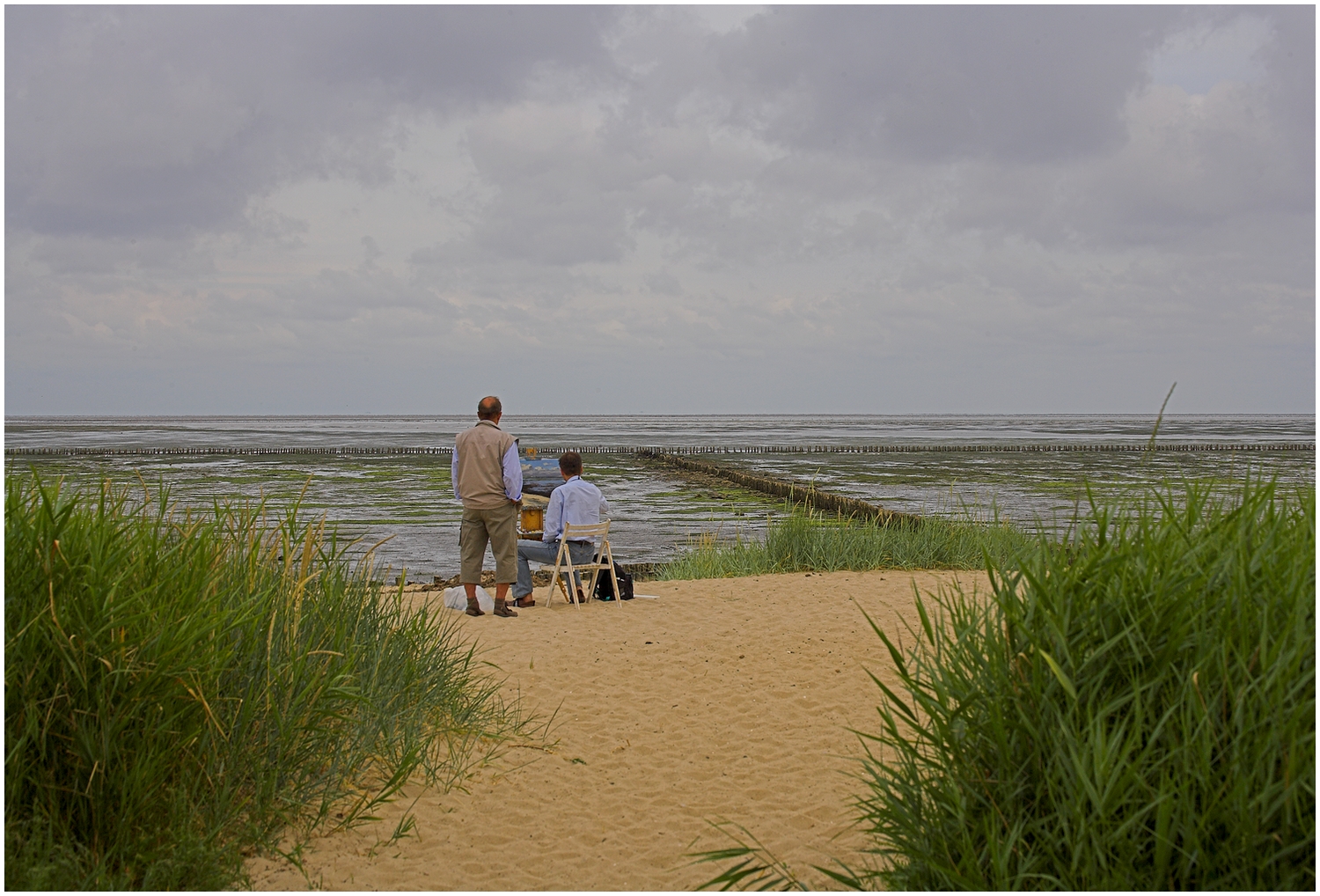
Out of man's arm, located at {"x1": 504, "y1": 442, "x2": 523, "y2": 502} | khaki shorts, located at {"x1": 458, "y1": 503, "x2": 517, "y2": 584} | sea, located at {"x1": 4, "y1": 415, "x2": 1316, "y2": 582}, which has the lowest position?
sea, located at {"x1": 4, "y1": 415, "x2": 1316, "y2": 582}

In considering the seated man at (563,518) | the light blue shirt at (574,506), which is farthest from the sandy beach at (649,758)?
the light blue shirt at (574,506)

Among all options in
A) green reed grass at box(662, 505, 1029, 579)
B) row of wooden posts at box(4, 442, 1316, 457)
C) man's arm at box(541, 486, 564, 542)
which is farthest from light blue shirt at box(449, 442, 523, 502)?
row of wooden posts at box(4, 442, 1316, 457)

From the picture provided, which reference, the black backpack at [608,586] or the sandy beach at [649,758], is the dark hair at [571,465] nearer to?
the black backpack at [608,586]

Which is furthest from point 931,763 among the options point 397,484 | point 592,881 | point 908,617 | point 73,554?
point 397,484

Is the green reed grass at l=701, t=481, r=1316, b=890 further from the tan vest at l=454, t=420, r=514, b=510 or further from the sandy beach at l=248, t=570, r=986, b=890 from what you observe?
the tan vest at l=454, t=420, r=514, b=510

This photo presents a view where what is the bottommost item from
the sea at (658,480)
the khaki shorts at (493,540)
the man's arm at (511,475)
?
the sea at (658,480)

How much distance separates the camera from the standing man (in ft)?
31.2

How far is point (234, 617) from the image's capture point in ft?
13.5

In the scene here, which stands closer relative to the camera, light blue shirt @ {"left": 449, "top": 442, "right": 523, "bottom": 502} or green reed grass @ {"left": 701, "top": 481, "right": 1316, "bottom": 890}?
green reed grass @ {"left": 701, "top": 481, "right": 1316, "bottom": 890}

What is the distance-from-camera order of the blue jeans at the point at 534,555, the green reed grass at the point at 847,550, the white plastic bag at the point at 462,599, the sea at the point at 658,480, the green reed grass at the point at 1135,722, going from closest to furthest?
the green reed grass at the point at 1135,722, the white plastic bag at the point at 462,599, the blue jeans at the point at 534,555, the green reed grass at the point at 847,550, the sea at the point at 658,480

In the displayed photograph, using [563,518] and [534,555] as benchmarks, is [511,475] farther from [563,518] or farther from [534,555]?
[534,555]

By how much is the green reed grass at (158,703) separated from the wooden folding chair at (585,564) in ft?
17.3

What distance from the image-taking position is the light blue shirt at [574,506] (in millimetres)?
10305

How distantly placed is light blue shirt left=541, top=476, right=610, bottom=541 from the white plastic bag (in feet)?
3.17
